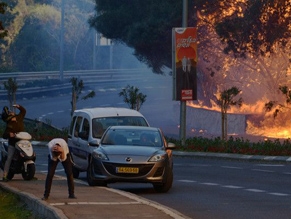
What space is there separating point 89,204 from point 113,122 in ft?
32.5

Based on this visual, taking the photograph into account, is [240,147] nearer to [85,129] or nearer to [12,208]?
[85,129]

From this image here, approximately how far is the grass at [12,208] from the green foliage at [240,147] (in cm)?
1886

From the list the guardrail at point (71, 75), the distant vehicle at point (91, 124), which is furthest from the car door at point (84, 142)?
the guardrail at point (71, 75)

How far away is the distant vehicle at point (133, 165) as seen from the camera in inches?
928

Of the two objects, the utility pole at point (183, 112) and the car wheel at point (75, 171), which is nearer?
the car wheel at point (75, 171)

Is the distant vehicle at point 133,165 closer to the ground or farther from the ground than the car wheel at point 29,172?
farther from the ground

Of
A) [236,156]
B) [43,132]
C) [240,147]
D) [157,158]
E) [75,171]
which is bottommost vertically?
[43,132]

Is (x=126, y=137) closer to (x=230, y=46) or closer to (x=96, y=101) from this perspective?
(x=230, y=46)

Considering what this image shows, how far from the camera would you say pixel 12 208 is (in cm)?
1920

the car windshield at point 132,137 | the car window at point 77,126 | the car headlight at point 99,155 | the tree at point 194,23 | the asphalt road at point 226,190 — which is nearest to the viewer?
the asphalt road at point 226,190

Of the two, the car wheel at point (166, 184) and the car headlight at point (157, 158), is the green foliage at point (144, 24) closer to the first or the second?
the car wheel at point (166, 184)

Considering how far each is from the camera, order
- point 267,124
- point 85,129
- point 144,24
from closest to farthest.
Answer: point 85,129 < point 267,124 < point 144,24

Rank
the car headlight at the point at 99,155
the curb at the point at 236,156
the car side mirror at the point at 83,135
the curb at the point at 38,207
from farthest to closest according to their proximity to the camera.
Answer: the curb at the point at 236,156, the car side mirror at the point at 83,135, the car headlight at the point at 99,155, the curb at the point at 38,207

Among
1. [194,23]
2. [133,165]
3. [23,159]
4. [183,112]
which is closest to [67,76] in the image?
[194,23]
